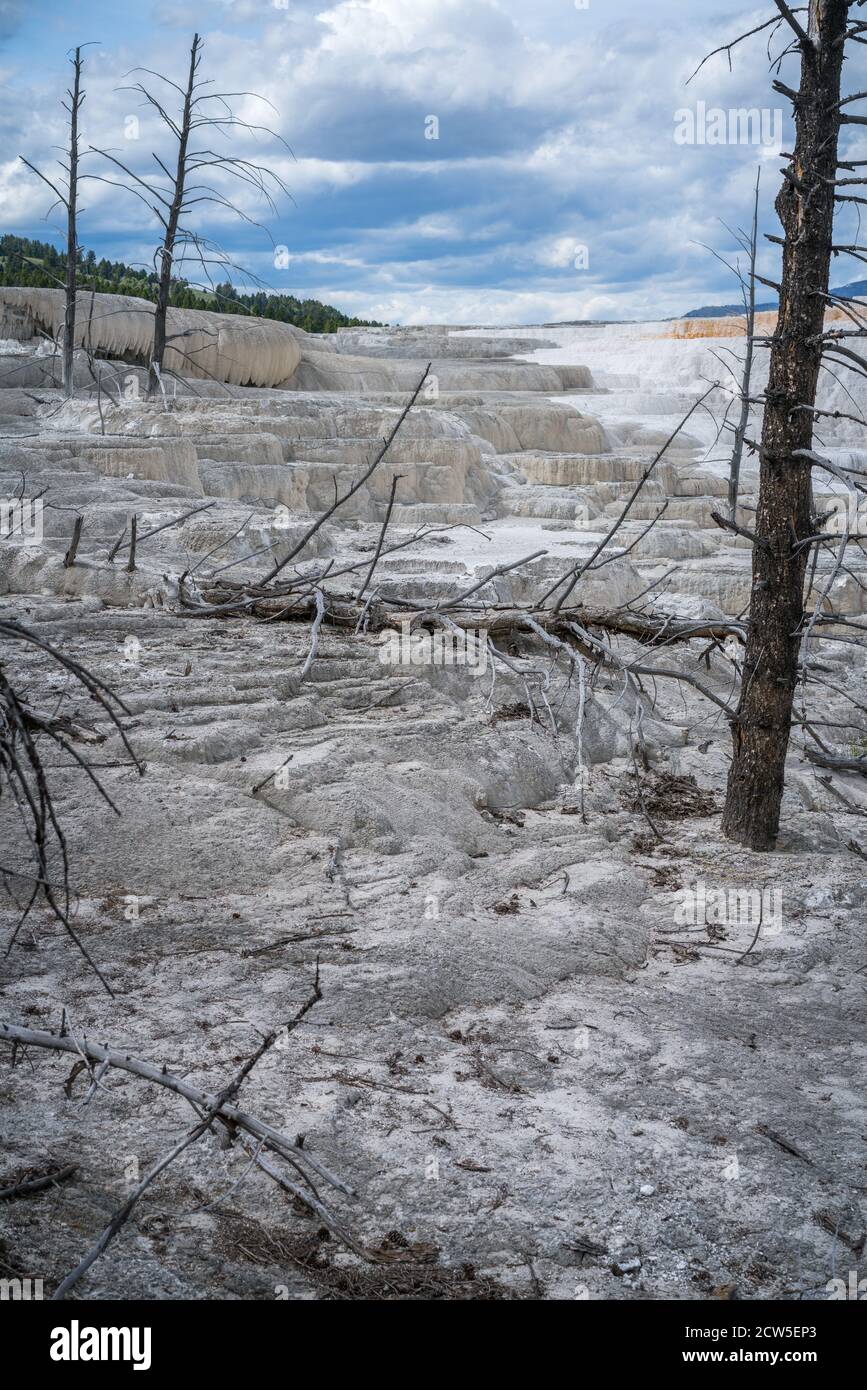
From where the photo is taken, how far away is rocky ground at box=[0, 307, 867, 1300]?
314cm

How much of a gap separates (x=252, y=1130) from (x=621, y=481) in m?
17.3

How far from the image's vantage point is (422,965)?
4590 mm

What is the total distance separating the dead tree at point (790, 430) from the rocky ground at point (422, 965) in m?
0.38

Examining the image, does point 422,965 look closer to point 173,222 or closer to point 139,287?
point 173,222

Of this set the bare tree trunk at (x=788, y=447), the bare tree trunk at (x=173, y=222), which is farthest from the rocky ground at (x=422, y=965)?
the bare tree trunk at (x=173, y=222)

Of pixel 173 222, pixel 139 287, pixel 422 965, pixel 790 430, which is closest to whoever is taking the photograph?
pixel 422 965

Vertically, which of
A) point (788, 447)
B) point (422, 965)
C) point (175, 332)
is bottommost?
point (422, 965)

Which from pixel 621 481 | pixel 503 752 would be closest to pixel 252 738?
pixel 503 752

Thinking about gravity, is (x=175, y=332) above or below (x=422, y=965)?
above

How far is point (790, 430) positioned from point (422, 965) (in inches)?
130

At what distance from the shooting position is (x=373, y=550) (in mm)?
10938

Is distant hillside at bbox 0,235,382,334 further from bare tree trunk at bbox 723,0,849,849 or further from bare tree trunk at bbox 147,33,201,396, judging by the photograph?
bare tree trunk at bbox 723,0,849,849

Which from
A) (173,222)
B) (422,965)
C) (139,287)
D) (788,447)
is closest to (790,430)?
(788,447)

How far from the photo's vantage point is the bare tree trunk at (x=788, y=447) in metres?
5.43
